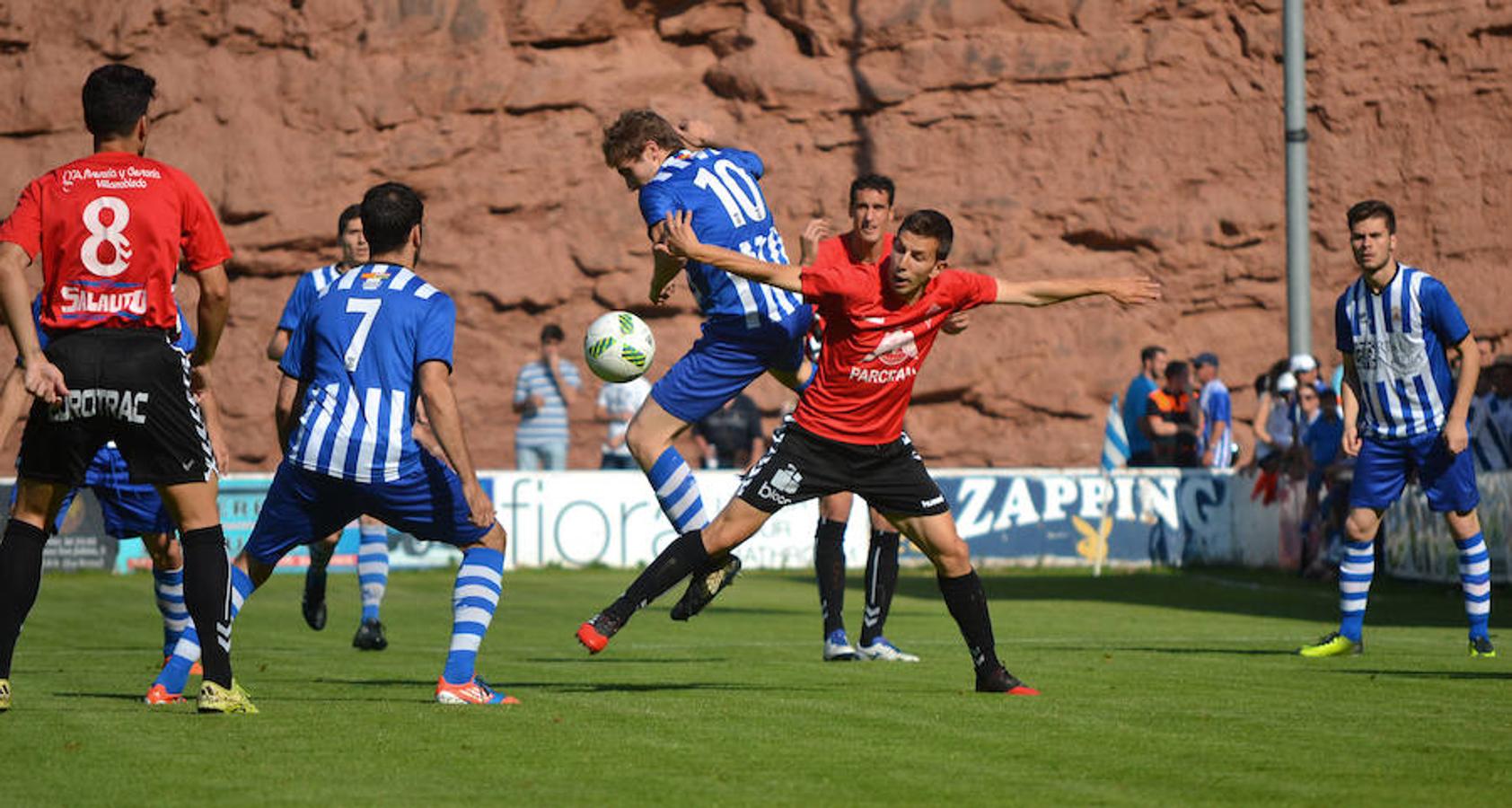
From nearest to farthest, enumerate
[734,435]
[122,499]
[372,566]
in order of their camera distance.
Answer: [122,499] → [372,566] → [734,435]

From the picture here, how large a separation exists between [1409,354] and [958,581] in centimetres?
372

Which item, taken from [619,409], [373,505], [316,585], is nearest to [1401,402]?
[373,505]

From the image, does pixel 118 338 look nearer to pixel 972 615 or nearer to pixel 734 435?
pixel 972 615

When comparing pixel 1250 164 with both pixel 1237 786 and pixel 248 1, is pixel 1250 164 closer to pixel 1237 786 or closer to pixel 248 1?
pixel 248 1

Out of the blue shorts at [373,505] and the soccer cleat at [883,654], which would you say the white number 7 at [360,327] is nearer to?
the blue shorts at [373,505]

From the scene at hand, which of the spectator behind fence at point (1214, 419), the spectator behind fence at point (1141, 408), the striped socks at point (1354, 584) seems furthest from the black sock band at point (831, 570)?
the spectator behind fence at point (1214, 419)

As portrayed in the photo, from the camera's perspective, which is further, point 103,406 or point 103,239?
point 103,239

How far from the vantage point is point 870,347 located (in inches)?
348

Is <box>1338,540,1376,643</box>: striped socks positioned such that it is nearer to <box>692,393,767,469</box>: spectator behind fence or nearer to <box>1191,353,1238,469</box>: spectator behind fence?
<box>1191,353,1238,469</box>: spectator behind fence

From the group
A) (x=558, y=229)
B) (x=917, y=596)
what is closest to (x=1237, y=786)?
(x=917, y=596)

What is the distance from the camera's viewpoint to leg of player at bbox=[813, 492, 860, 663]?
35.6 feet

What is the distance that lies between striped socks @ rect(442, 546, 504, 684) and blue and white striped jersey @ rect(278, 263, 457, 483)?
549 mm

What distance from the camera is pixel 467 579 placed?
8.30 m

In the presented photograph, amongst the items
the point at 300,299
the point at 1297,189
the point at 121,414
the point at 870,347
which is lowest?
the point at 121,414
